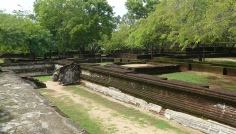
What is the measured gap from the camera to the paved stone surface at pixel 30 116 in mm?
4469

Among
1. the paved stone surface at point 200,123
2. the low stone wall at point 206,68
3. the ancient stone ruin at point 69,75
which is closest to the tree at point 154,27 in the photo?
the low stone wall at point 206,68

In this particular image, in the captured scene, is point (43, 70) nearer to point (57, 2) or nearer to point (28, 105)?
point (57, 2)

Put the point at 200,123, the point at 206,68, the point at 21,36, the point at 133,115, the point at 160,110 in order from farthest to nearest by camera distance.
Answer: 1. the point at 21,36
2. the point at 206,68
3. the point at 160,110
4. the point at 133,115
5. the point at 200,123

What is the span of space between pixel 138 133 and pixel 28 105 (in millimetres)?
2906

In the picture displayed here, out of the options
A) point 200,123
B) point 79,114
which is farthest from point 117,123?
point 200,123

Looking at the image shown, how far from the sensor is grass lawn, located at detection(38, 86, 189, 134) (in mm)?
6465

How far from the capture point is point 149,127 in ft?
21.2

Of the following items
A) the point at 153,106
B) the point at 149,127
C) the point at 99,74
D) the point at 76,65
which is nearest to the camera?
the point at 149,127

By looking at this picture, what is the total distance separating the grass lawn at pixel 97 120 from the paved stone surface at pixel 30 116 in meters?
1.21

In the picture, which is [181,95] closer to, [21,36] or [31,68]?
[31,68]

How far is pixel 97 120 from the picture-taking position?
23.2ft

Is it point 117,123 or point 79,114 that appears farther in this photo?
point 79,114

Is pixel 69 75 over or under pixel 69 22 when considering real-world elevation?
under

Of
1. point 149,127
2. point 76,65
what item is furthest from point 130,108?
point 76,65
